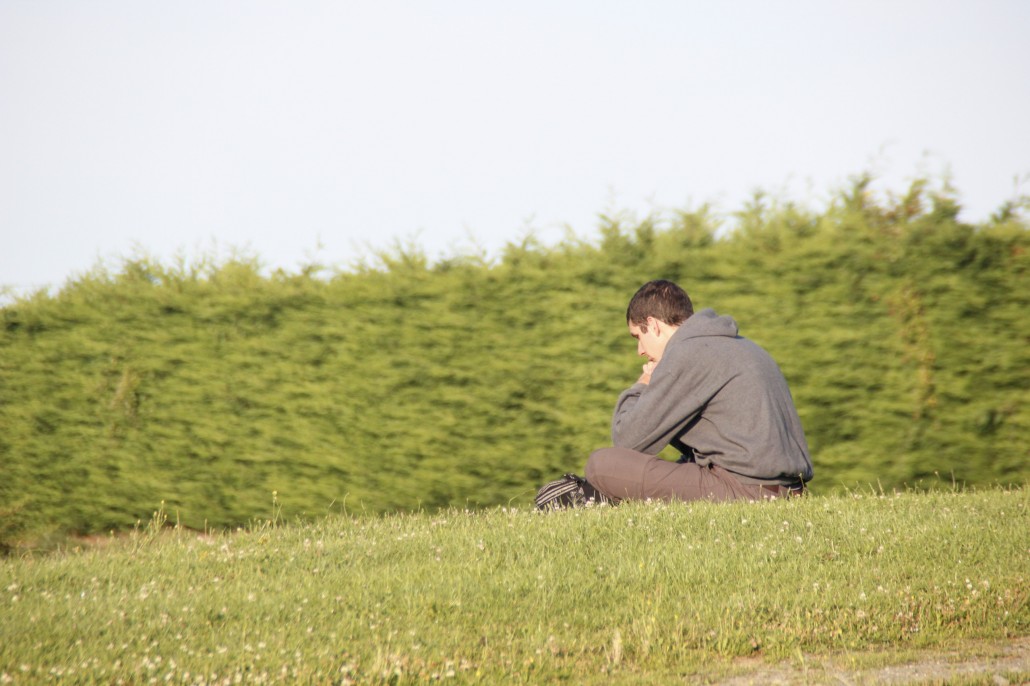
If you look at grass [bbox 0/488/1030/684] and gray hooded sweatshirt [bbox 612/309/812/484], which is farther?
gray hooded sweatshirt [bbox 612/309/812/484]

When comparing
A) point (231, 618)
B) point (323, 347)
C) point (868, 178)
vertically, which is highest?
point (868, 178)

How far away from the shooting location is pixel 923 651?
3.87 metres

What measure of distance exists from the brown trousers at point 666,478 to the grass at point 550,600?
21 centimetres

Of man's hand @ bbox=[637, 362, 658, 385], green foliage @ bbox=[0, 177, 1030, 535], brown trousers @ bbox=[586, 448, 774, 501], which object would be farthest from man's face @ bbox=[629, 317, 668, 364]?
green foliage @ bbox=[0, 177, 1030, 535]

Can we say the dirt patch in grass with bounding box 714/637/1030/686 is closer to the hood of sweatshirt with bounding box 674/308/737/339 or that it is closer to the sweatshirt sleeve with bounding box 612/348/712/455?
the sweatshirt sleeve with bounding box 612/348/712/455

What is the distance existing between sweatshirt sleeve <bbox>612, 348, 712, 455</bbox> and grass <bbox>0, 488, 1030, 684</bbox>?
0.46 m

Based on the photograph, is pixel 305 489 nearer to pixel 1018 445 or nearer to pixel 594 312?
pixel 594 312

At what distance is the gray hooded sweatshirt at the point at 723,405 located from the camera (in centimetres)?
543

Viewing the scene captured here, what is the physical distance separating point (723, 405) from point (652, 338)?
0.66 metres

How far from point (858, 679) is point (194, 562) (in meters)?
3.54

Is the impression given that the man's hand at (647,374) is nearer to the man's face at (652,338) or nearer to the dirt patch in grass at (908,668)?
the man's face at (652,338)

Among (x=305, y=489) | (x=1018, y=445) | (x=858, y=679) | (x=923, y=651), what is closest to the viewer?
(x=858, y=679)

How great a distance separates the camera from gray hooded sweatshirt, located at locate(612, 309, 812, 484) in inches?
214

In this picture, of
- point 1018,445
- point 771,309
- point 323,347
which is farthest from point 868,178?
point 323,347
